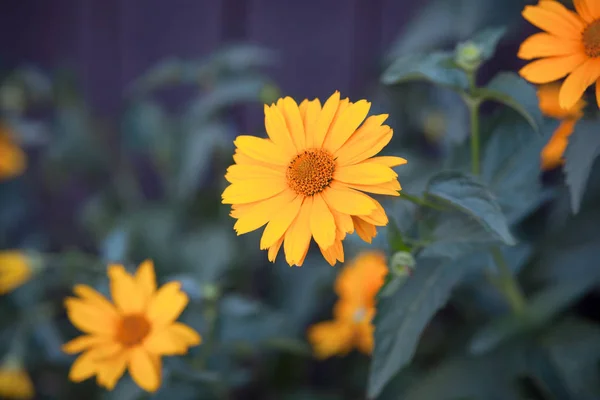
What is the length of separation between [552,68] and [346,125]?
0.23 metres

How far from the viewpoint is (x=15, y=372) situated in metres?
1.04

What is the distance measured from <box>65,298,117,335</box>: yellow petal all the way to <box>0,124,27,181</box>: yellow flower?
0.78 metres

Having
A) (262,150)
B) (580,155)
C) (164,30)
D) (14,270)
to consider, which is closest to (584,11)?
(580,155)

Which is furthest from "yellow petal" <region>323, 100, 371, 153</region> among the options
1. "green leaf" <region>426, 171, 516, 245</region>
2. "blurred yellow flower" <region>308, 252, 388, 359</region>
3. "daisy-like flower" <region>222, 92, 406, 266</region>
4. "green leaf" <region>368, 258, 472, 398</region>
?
"blurred yellow flower" <region>308, 252, 388, 359</region>

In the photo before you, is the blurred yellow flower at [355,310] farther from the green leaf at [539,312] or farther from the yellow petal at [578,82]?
the yellow petal at [578,82]

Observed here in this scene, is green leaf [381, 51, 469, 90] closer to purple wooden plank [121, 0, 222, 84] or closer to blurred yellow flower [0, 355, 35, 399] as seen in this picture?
blurred yellow flower [0, 355, 35, 399]

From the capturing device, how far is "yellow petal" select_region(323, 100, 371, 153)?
0.59m

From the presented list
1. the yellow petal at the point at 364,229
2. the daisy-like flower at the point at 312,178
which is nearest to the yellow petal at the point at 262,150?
the daisy-like flower at the point at 312,178

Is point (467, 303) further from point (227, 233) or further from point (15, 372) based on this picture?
point (15, 372)

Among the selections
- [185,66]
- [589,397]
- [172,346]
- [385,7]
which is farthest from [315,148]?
[385,7]

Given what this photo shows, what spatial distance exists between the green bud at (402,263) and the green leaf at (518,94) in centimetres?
20

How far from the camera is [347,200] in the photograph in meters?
0.57

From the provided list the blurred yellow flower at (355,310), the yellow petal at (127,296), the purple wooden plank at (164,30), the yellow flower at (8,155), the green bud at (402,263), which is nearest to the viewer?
the green bud at (402,263)

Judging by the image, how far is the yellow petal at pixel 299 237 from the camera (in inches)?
21.9
